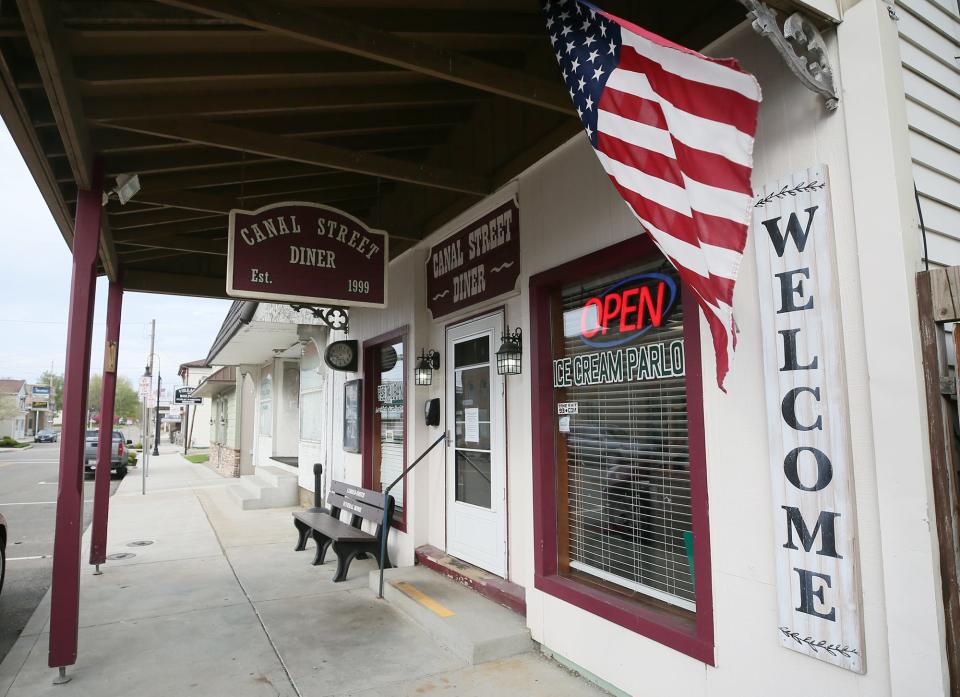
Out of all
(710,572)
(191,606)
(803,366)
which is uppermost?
(803,366)

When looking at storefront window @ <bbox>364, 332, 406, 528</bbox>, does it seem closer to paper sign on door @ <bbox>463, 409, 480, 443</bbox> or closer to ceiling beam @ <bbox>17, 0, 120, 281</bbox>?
paper sign on door @ <bbox>463, 409, 480, 443</bbox>

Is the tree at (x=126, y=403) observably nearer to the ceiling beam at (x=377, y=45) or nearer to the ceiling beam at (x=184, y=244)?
the ceiling beam at (x=184, y=244)

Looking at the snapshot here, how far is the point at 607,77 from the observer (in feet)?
8.30

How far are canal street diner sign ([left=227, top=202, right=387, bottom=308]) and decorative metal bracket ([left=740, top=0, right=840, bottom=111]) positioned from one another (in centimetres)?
353

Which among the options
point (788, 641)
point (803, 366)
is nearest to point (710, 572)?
point (788, 641)

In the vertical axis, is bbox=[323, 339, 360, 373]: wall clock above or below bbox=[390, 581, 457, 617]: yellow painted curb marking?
above

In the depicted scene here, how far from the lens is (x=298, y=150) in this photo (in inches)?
173

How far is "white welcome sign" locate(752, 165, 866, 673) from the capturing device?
2.43 meters

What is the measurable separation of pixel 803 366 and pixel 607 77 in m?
1.46

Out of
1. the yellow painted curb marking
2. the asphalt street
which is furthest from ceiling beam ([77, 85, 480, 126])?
the asphalt street

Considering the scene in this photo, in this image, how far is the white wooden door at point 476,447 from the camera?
5.13 metres

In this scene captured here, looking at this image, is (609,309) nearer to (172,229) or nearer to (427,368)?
(427,368)

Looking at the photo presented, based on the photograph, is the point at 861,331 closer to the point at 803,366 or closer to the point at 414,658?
the point at 803,366

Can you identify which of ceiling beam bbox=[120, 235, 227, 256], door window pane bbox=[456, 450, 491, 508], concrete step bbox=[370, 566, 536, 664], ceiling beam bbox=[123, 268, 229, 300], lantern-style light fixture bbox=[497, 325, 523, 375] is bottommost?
concrete step bbox=[370, 566, 536, 664]
